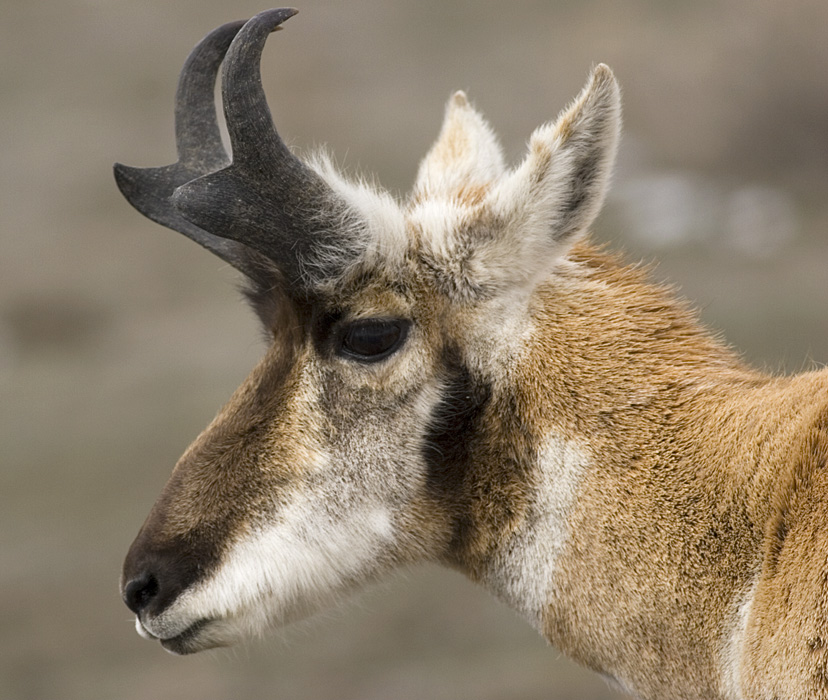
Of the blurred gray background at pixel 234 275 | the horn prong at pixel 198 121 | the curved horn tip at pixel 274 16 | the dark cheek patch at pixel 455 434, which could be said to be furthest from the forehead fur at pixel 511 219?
the blurred gray background at pixel 234 275

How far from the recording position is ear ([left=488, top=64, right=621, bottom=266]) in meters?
3.57

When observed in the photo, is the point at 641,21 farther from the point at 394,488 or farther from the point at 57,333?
the point at 394,488

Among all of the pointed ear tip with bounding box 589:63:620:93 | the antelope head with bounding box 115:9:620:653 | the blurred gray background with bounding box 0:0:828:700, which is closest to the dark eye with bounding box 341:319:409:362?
the antelope head with bounding box 115:9:620:653

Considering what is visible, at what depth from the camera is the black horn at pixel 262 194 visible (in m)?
3.57

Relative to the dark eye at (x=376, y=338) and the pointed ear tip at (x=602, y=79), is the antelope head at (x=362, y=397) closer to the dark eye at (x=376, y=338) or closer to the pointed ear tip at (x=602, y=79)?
the dark eye at (x=376, y=338)

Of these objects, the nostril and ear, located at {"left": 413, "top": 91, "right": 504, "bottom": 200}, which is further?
ear, located at {"left": 413, "top": 91, "right": 504, "bottom": 200}

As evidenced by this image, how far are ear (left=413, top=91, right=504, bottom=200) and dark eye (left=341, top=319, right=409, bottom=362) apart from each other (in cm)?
87

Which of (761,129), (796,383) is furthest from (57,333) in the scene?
(796,383)

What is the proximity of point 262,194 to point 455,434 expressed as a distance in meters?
1.06

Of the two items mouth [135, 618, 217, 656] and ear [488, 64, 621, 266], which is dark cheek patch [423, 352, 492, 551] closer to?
ear [488, 64, 621, 266]

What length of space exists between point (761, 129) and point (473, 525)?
1792cm

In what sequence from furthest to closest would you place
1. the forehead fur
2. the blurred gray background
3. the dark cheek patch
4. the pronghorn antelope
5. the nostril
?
the blurred gray background → the nostril → the dark cheek patch → the forehead fur → the pronghorn antelope

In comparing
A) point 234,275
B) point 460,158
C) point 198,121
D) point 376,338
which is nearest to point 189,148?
point 198,121

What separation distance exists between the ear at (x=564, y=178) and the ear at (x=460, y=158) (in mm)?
730
